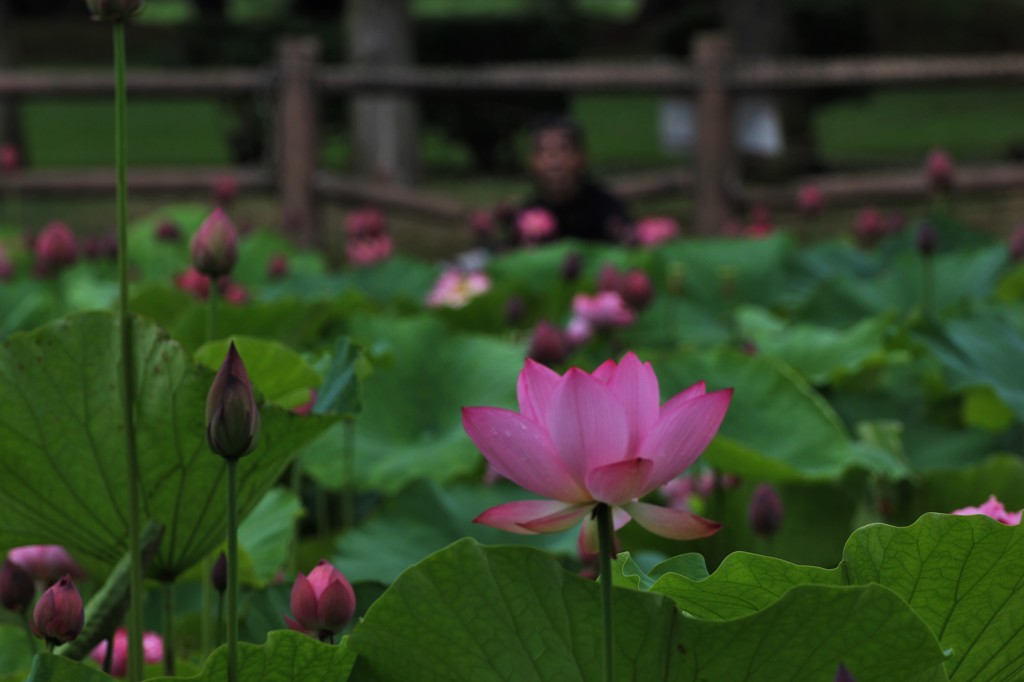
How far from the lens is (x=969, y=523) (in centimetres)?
64

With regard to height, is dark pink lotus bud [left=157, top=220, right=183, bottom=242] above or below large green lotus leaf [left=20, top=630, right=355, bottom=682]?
below

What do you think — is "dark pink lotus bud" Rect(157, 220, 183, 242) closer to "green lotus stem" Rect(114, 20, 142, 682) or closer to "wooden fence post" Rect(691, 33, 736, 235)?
"green lotus stem" Rect(114, 20, 142, 682)

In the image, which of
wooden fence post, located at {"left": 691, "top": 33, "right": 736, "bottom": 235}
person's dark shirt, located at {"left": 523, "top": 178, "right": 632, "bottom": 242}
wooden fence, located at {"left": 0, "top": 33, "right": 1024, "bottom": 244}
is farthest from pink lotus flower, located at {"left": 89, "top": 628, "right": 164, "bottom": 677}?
wooden fence post, located at {"left": 691, "top": 33, "right": 736, "bottom": 235}

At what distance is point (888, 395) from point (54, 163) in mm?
12217

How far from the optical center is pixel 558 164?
420 cm

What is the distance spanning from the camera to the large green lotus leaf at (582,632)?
583 mm

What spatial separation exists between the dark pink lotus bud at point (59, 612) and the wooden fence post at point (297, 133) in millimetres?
4309

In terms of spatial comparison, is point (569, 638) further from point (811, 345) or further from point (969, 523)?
point (811, 345)

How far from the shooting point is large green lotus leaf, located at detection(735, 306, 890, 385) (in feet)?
5.31

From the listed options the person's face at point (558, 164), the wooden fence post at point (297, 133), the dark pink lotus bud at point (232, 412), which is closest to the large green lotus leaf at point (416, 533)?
the dark pink lotus bud at point (232, 412)

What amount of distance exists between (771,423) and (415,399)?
0.51 meters

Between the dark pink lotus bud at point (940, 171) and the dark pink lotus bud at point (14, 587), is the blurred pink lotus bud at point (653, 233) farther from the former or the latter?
the dark pink lotus bud at point (14, 587)

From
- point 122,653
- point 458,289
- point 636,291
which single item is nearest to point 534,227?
point 458,289

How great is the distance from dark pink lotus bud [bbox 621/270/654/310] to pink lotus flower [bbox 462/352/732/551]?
130 centimetres
